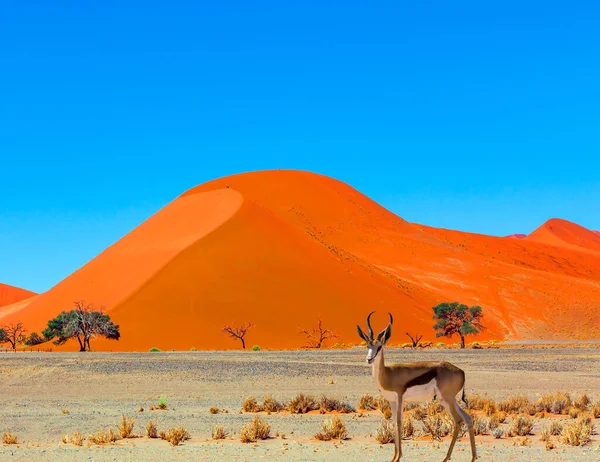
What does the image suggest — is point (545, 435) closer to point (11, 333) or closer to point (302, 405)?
point (302, 405)

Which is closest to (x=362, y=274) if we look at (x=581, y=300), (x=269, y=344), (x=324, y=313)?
(x=324, y=313)

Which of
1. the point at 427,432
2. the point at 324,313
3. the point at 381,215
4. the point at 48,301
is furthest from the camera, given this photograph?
the point at 381,215

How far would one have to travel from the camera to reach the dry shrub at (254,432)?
44.2ft

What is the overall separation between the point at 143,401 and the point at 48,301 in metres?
65.1

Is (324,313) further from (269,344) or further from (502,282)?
(502,282)

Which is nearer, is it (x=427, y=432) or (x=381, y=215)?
(x=427, y=432)

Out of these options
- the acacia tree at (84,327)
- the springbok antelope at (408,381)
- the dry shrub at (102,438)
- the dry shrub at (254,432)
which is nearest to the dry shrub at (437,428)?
the dry shrub at (254,432)

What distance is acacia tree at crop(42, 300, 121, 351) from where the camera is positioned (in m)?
56.9

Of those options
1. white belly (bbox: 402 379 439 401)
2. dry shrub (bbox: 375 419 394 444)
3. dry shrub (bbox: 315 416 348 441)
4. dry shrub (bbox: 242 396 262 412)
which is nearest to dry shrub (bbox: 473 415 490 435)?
dry shrub (bbox: 375 419 394 444)

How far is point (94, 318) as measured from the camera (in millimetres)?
58031

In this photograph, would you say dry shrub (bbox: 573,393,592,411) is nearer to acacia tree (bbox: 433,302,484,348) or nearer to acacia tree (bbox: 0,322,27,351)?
acacia tree (bbox: 433,302,484,348)

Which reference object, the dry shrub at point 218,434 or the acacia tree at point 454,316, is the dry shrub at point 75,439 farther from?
the acacia tree at point 454,316

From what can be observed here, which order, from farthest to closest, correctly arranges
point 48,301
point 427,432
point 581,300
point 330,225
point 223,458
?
point 330,225
point 581,300
point 48,301
point 427,432
point 223,458

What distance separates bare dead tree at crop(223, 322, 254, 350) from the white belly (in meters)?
50.1
